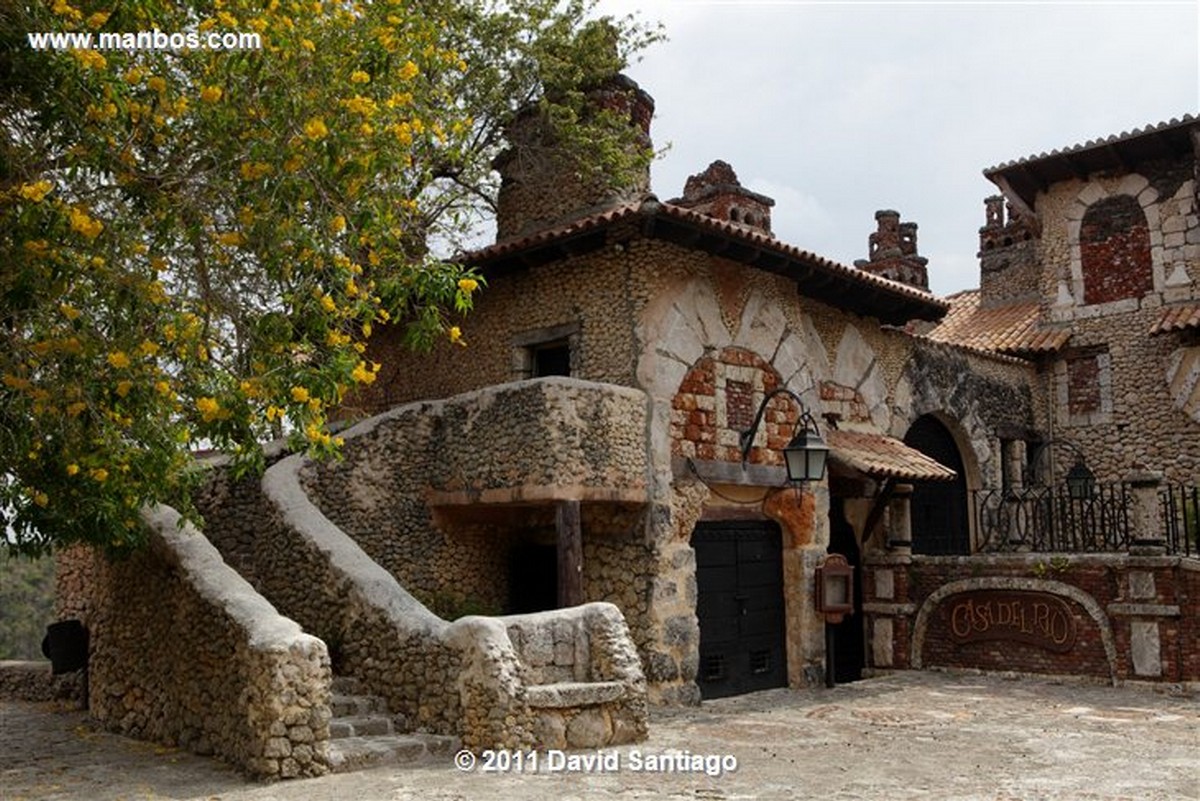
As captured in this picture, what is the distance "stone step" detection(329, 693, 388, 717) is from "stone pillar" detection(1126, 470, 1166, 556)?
8651 millimetres

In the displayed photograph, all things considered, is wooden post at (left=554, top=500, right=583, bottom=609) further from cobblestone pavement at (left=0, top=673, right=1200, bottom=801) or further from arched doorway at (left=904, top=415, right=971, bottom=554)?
arched doorway at (left=904, top=415, right=971, bottom=554)

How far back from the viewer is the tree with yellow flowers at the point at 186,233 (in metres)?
6.89

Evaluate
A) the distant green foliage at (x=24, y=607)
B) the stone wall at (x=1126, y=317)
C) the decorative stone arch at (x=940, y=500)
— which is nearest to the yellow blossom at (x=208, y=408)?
the decorative stone arch at (x=940, y=500)

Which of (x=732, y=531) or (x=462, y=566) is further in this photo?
Result: (x=732, y=531)

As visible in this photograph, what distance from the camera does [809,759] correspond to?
868cm

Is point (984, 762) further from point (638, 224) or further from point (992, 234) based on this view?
point (992, 234)

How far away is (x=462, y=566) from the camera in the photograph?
40.6ft

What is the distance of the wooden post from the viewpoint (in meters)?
10.9

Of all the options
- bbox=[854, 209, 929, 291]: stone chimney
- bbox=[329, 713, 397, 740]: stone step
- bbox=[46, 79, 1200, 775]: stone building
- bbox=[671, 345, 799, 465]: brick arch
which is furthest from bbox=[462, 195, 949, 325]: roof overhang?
bbox=[854, 209, 929, 291]: stone chimney

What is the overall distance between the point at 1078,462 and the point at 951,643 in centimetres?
600

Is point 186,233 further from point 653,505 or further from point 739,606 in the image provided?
point 739,606

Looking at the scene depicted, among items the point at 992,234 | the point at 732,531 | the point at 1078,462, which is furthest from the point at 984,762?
the point at 992,234

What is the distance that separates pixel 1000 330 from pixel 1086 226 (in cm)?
238

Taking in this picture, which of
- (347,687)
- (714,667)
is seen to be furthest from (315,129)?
(714,667)
